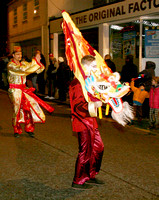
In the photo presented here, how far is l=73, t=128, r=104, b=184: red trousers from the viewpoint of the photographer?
4262mm

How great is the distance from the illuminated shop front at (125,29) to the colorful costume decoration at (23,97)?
258 inches

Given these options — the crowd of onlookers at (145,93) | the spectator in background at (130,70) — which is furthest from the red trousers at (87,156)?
the spectator in background at (130,70)

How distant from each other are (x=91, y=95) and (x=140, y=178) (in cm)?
152

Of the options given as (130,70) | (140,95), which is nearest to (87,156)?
(140,95)

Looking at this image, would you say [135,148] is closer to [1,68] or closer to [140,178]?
[140,178]

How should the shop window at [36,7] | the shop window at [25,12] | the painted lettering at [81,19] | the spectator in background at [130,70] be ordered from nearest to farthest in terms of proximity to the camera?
1. the spectator in background at [130,70]
2. the painted lettering at [81,19]
3. the shop window at [36,7]
4. the shop window at [25,12]

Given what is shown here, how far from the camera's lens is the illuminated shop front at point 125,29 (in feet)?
41.4

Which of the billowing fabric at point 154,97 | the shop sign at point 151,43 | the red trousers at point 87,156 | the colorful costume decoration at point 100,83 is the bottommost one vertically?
the red trousers at point 87,156

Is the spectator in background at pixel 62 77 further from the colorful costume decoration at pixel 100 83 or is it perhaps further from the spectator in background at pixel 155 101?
the colorful costume decoration at pixel 100 83

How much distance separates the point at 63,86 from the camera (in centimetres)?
1355

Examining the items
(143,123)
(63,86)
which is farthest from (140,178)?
(63,86)

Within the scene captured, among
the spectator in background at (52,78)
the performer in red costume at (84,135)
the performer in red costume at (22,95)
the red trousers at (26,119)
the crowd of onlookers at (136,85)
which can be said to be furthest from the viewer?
the spectator in background at (52,78)

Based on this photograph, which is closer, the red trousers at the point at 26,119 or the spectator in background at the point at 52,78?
the red trousers at the point at 26,119

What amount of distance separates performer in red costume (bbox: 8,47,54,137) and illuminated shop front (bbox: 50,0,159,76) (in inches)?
258
